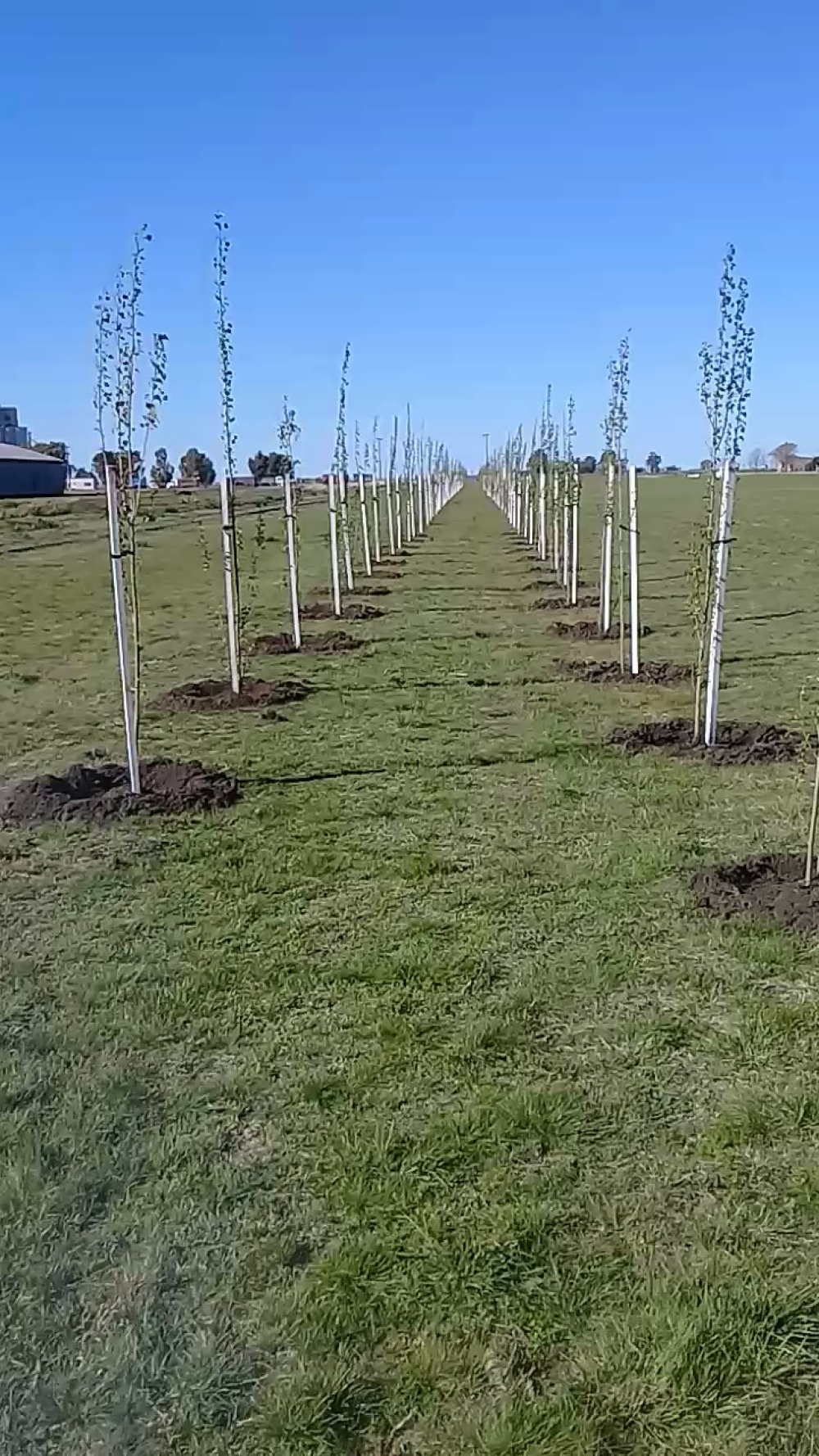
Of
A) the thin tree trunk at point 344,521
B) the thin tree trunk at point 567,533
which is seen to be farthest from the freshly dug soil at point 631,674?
the thin tree trunk at point 344,521

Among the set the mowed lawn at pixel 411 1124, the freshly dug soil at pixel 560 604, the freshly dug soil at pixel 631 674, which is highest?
the mowed lawn at pixel 411 1124

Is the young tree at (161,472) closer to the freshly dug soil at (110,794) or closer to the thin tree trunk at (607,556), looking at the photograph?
the freshly dug soil at (110,794)

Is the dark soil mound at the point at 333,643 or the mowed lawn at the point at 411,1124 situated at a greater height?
the mowed lawn at the point at 411,1124

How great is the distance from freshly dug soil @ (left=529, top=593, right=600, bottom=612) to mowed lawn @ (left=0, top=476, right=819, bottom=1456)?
821cm

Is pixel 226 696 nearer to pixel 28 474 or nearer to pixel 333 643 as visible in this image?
pixel 333 643

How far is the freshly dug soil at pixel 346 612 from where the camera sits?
14602mm

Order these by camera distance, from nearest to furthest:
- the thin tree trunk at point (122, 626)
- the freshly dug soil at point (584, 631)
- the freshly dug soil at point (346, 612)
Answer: the thin tree trunk at point (122, 626) < the freshly dug soil at point (584, 631) < the freshly dug soil at point (346, 612)

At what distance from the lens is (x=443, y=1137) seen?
3.16 meters

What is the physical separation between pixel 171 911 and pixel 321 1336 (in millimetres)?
2576

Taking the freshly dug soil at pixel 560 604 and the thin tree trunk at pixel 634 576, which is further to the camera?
the freshly dug soil at pixel 560 604

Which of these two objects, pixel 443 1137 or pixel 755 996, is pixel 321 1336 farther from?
pixel 755 996

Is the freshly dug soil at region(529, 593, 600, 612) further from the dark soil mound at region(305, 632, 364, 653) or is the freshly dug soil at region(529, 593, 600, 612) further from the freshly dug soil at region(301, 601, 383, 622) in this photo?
the dark soil mound at region(305, 632, 364, 653)

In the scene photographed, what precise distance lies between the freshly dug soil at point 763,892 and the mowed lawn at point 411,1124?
0.38 ft

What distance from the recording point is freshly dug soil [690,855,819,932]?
15.4 ft
